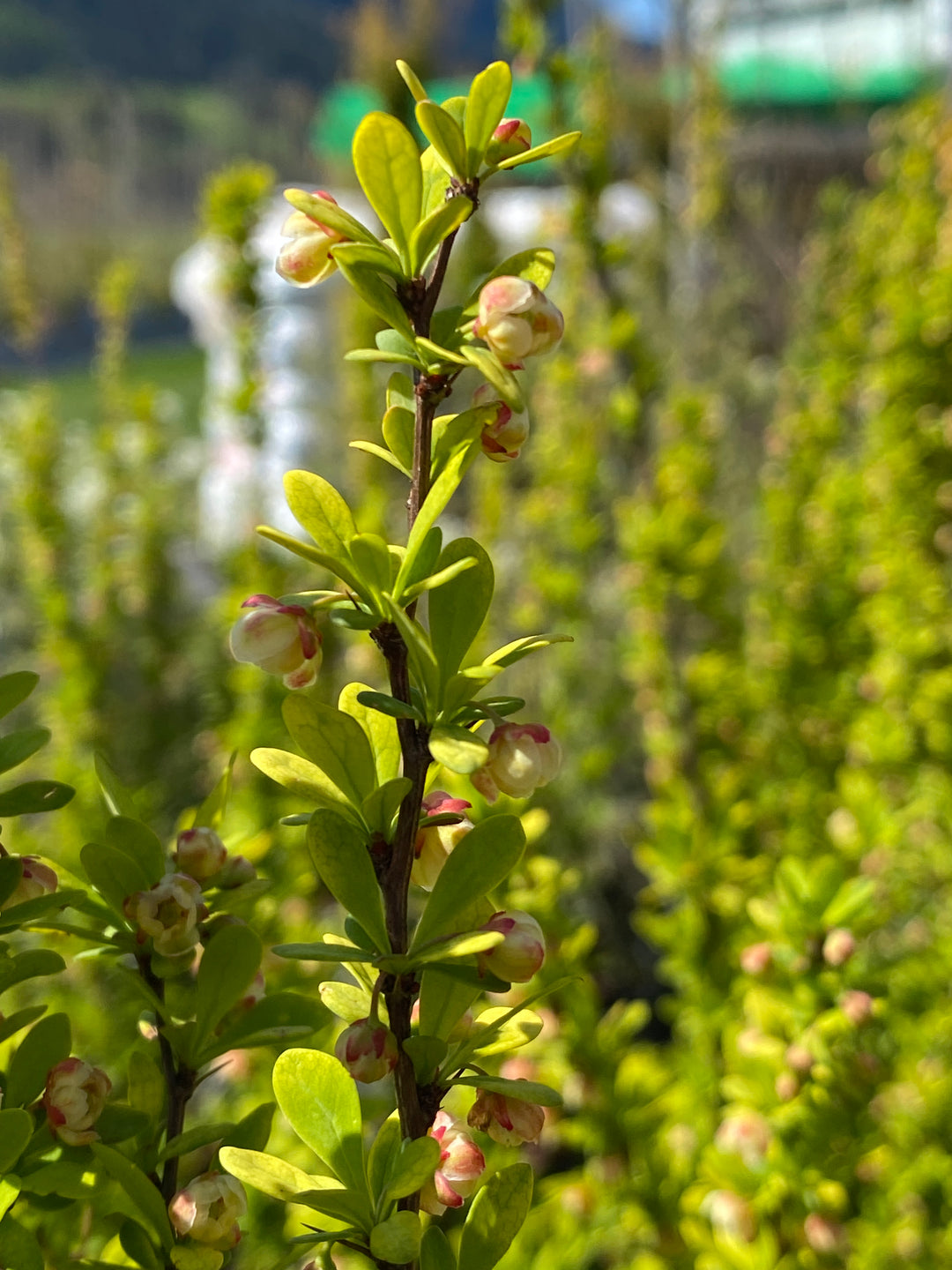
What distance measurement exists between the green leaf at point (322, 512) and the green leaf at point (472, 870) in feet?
0.23

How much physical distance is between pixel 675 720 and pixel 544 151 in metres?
0.72

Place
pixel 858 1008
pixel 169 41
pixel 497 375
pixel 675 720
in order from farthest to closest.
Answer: pixel 169 41 < pixel 675 720 < pixel 858 1008 < pixel 497 375

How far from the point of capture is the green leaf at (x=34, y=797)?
0.83ft

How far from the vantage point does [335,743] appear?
228 mm

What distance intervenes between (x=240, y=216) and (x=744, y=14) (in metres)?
5.29

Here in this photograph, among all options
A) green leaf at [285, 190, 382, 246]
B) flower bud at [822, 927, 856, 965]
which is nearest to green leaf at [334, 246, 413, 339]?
green leaf at [285, 190, 382, 246]

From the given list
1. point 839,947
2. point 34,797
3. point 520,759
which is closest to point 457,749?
point 520,759

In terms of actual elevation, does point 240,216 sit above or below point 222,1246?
above

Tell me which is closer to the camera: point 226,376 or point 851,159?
point 226,376

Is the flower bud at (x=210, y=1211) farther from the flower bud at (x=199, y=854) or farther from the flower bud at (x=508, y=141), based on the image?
the flower bud at (x=508, y=141)

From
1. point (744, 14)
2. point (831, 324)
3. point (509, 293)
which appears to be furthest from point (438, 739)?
point (744, 14)

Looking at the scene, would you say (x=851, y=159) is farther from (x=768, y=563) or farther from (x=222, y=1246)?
(x=222, y=1246)

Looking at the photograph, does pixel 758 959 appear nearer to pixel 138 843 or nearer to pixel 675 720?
pixel 138 843

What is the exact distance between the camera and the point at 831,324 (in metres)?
1.48
